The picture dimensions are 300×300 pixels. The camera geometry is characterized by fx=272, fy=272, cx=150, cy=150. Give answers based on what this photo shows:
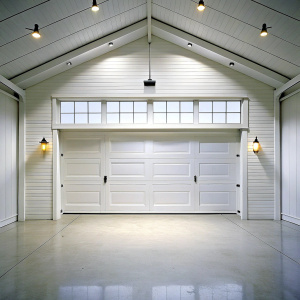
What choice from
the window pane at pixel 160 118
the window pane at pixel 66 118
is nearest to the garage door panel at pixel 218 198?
the window pane at pixel 160 118

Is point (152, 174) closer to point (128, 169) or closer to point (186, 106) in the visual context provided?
point (128, 169)

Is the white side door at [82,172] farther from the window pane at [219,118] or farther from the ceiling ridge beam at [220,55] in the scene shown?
the ceiling ridge beam at [220,55]

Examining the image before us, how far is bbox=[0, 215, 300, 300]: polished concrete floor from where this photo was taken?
2842 millimetres

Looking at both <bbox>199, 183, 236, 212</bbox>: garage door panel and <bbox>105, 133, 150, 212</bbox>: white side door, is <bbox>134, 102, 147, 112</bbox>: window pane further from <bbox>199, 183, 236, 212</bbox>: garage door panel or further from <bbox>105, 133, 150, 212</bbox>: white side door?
<bbox>199, 183, 236, 212</bbox>: garage door panel

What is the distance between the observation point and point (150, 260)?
3684mm

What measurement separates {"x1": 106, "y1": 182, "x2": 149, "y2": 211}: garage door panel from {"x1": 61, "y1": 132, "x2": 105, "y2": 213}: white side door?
9.6 inches

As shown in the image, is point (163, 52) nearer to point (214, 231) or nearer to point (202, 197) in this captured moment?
point (202, 197)

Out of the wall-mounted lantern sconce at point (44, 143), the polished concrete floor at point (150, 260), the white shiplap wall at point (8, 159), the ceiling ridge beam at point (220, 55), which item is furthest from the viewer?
the wall-mounted lantern sconce at point (44, 143)

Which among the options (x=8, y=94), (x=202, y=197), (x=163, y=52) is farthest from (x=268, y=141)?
(x=8, y=94)

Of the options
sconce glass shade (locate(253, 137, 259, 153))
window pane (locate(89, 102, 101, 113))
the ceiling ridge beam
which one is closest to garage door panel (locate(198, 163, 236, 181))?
sconce glass shade (locate(253, 137, 259, 153))

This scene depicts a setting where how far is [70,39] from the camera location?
5617 mm

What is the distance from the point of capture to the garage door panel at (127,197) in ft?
21.9

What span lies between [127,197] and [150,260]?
3.07 m

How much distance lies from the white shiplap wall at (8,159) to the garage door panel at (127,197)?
213cm
